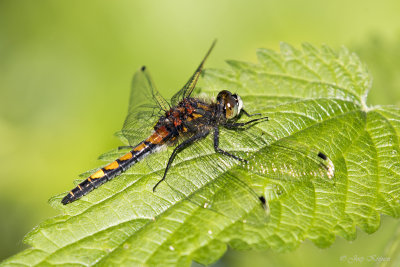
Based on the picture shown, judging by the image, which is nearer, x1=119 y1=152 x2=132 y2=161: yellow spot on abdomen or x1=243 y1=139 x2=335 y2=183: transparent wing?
x1=243 y1=139 x2=335 y2=183: transparent wing

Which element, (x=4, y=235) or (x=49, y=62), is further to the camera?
(x=49, y=62)

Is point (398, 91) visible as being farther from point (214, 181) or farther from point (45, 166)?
point (45, 166)

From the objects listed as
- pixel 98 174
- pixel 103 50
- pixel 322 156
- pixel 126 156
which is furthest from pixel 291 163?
pixel 103 50

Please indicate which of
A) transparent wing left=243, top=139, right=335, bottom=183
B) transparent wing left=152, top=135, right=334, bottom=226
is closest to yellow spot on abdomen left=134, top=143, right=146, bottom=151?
transparent wing left=152, top=135, right=334, bottom=226

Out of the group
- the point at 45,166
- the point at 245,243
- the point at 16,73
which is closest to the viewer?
the point at 245,243

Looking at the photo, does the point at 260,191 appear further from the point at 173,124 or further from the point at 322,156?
the point at 173,124

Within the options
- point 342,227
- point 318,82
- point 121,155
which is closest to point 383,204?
point 342,227

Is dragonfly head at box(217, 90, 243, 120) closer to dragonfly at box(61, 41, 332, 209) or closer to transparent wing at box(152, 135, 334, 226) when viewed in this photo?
dragonfly at box(61, 41, 332, 209)
